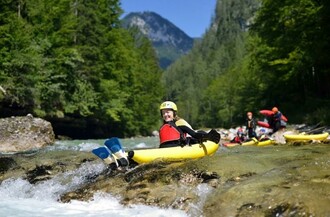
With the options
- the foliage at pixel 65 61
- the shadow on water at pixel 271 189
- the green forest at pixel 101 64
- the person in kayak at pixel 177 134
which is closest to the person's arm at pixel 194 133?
the person in kayak at pixel 177 134

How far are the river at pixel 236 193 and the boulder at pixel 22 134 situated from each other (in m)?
7.42

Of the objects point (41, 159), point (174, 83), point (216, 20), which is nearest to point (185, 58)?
point (174, 83)

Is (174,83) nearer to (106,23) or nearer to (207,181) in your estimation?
(106,23)

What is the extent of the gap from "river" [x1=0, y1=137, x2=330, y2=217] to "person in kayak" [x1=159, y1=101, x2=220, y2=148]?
3.29 ft

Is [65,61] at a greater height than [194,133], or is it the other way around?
[65,61]

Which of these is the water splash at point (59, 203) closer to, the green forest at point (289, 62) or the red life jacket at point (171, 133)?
the red life jacket at point (171, 133)

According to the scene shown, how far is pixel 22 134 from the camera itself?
1598 centimetres

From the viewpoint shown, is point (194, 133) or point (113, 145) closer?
point (113, 145)

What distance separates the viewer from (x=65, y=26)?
27562 millimetres

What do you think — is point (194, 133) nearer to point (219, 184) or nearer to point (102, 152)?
point (102, 152)

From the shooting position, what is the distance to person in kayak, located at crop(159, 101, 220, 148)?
8805mm

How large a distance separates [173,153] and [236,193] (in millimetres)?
2611

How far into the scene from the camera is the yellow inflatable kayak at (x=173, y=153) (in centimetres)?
805

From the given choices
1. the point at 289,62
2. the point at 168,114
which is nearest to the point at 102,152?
the point at 168,114
